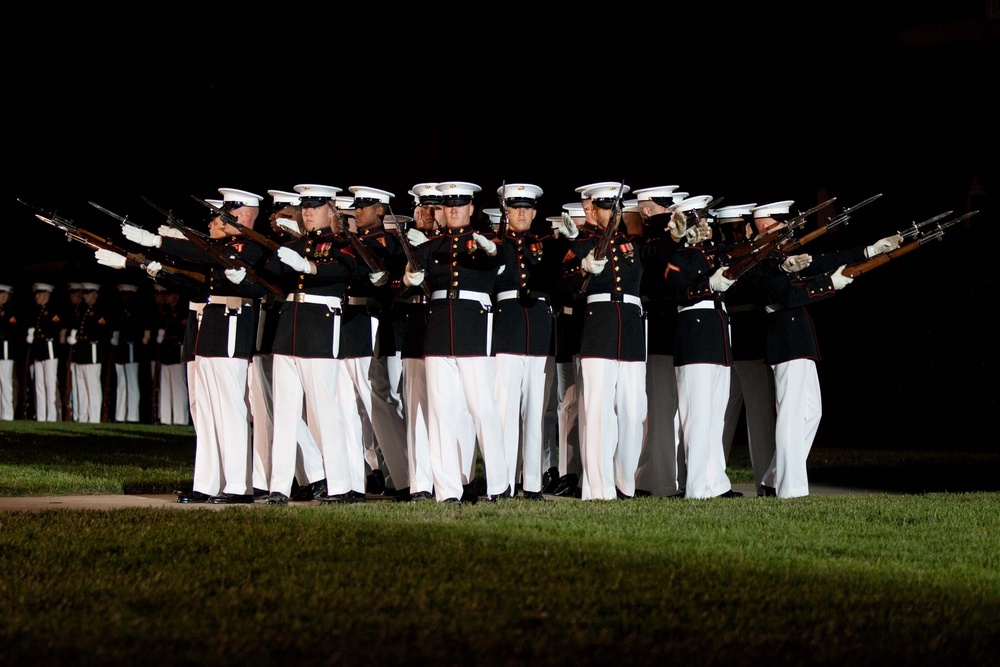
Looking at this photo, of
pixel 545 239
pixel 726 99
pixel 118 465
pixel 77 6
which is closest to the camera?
pixel 545 239

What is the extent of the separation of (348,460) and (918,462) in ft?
21.7

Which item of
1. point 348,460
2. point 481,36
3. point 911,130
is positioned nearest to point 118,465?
point 348,460

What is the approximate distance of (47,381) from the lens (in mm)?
21672

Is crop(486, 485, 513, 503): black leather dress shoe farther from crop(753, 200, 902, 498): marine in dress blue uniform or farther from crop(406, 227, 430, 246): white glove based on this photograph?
crop(753, 200, 902, 498): marine in dress blue uniform

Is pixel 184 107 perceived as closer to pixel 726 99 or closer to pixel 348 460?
pixel 726 99

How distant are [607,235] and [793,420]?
190 centimetres

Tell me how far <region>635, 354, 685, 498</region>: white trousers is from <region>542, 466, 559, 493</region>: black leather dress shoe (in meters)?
0.72

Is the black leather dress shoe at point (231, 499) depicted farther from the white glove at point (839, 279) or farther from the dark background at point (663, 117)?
the dark background at point (663, 117)

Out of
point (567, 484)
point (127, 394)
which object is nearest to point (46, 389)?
point (127, 394)

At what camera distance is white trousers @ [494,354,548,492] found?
9586mm

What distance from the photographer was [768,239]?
374 inches

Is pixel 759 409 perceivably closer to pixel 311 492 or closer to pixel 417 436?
pixel 417 436

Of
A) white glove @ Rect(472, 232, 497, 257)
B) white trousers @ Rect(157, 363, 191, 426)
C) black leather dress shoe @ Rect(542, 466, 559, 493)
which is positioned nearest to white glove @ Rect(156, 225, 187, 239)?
white glove @ Rect(472, 232, 497, 257)

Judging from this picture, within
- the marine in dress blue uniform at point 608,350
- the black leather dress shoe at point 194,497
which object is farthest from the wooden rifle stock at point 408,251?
the black leather dress shoe at point 194,497
